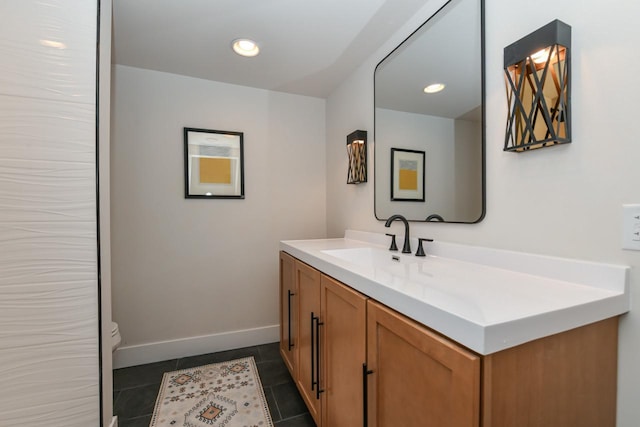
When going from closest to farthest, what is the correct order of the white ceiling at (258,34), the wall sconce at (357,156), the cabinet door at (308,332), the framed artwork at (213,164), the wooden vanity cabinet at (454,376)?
the wooden vanity cabinet at (454,376) < the cabinet door at (308,332) < the white ceiling at (258,34) < the wall sconce at (357,156) < the framed artwork at (213,164)

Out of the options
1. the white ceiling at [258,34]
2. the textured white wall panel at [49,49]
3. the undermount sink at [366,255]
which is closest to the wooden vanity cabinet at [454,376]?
the undermount sink at [366,255]

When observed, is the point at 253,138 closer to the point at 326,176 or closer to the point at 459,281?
the point at 326,176

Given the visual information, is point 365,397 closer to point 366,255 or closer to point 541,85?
point 366,255

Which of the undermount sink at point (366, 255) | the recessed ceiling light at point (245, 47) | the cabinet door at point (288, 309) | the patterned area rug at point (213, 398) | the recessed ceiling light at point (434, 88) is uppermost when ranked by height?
the recessed ceiling light at point (245, 47)

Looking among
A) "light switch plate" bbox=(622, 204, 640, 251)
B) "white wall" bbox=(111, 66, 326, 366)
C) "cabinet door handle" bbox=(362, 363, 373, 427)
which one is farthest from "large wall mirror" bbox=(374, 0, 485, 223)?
"white wall" bbox=(111, 66, 326, 366)

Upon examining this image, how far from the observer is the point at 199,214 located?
2219 mm

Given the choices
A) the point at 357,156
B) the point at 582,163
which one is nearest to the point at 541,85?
the point at 582,163

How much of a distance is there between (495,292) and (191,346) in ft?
7.32

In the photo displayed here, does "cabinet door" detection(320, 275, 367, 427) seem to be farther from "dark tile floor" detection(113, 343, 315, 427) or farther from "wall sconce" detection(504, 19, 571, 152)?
"wall sconce" detection(504, 19, 571, 152)

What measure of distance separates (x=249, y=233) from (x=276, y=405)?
127cm

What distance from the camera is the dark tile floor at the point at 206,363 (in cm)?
152

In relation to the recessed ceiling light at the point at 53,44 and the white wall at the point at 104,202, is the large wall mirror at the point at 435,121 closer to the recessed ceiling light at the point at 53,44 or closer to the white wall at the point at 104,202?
the white wall at the point at 104,202

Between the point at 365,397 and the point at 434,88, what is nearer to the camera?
the point at 365,397

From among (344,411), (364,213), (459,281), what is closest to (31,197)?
(344,411)
